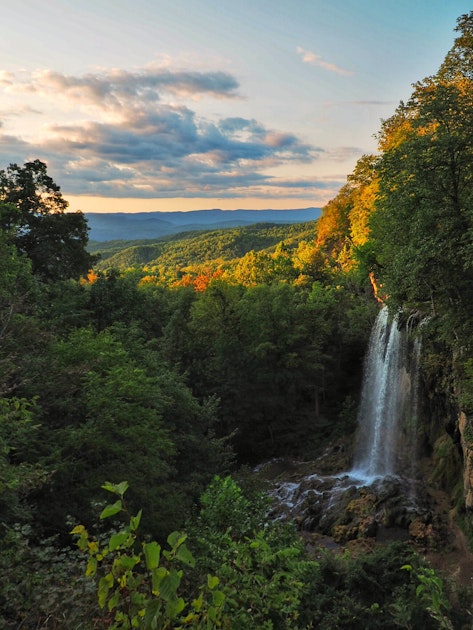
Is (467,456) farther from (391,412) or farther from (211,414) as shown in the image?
(211,414)

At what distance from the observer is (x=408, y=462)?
21.6 m

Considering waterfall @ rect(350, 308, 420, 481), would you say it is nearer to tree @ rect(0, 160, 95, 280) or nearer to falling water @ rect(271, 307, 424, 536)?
falling water @ rect(271, 307, 424, 536)

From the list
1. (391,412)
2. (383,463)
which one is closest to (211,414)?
(383,463)

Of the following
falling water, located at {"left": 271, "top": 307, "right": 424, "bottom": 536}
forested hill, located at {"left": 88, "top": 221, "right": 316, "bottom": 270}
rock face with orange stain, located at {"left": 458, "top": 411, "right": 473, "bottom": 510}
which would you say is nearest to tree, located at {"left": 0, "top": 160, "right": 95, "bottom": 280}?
falling water, located at {"left": 271, "top": 307, "right": 424, "bottom": 536}

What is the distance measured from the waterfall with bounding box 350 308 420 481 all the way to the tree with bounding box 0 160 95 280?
18089 millimetres

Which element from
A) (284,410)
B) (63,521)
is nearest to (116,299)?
(284,410)

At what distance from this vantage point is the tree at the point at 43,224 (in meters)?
22.2

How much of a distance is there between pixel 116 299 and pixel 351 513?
17.6 metres

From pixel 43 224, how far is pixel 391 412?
21800 mm

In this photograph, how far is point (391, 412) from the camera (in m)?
23.1

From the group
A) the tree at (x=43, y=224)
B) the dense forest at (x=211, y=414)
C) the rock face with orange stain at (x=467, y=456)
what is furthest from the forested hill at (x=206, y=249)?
the rock face with orange stain at (x=467, y=456)

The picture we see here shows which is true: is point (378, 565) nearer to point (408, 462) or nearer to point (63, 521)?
point (63, 521)

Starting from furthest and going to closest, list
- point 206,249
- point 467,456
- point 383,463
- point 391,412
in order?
1. point 206,249
2. point 391,412
3. point 383,463
4. point 467,456

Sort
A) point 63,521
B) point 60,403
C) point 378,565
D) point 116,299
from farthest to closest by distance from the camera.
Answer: point 116,299
point 60,403
point 378,565
point 63,521
